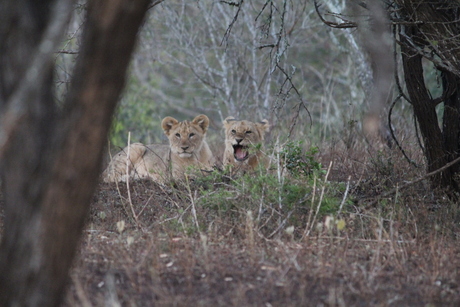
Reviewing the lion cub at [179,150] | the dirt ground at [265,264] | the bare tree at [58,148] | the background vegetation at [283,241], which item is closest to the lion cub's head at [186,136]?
the lion cub at [179,150]

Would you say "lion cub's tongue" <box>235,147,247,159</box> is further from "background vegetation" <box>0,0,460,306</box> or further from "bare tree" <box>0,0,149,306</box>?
"bare tree" <box>0,0,149,306</box>

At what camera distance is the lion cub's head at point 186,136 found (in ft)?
30.7

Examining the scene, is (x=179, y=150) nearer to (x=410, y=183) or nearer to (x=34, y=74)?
(x=410, y=183)

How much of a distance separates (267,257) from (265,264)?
0.50 feet

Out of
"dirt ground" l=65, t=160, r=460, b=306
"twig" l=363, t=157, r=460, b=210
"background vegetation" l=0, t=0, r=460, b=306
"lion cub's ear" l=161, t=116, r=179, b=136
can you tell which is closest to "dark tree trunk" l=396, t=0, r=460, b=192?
"background vegetation" l=0, t=0, r=460, b=306

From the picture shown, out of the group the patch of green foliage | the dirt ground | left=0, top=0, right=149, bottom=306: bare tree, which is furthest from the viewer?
the patch of green foliage

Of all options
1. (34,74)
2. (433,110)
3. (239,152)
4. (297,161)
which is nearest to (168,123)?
(239,152)

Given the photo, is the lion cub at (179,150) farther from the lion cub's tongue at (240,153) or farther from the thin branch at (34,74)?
the thin branch at (34,74)

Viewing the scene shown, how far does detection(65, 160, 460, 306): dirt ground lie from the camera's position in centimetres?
352

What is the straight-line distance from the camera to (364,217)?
538 cm

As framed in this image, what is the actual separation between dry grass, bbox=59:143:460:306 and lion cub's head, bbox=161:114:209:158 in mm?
3189

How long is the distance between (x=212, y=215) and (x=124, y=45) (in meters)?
2.76

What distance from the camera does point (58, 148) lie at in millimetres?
2738

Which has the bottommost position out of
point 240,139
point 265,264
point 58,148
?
point 265,264
